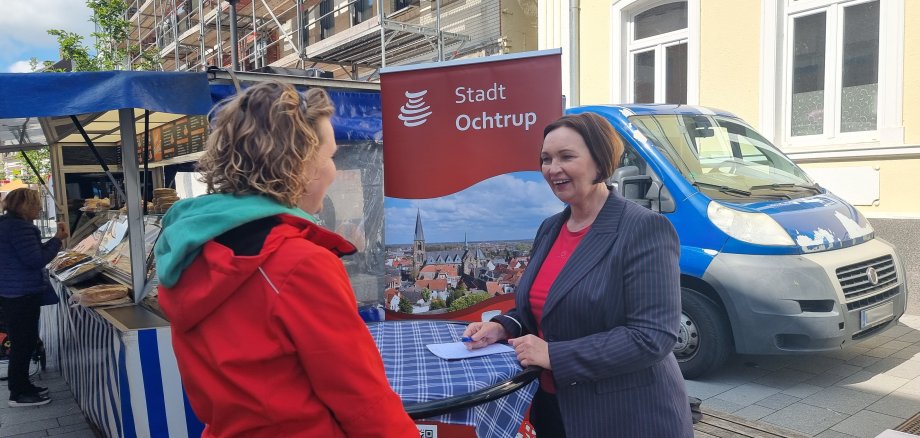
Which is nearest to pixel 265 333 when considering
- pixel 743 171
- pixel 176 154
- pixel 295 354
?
pixel 295 354

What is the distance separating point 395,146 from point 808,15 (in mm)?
7084

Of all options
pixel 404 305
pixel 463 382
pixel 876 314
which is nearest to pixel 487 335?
pixel 463 382

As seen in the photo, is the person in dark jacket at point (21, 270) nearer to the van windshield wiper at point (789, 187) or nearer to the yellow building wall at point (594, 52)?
the van windshield wiper at point (789, 187)

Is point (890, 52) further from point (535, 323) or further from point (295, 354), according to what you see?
point (295, 354)

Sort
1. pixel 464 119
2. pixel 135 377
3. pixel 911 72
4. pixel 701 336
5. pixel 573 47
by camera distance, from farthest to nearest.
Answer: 1. pixel 573 47
2. pixel 911 72
3. pixel 701 336
4. pixel 464 119
5. pixel 135 377

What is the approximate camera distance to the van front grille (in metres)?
4.82

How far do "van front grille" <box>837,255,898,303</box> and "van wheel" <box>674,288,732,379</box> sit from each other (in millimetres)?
893

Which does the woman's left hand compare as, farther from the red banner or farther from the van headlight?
the van headlight

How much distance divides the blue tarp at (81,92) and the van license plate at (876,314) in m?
5.01

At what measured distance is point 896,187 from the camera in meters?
7.42

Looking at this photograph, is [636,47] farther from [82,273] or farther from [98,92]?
[98,92]

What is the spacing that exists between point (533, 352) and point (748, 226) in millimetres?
3525

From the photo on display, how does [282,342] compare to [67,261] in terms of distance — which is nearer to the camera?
[282,342]

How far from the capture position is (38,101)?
363cm
